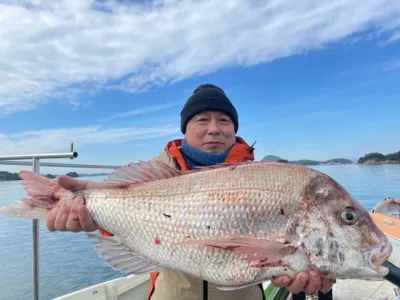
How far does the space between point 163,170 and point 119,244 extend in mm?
549

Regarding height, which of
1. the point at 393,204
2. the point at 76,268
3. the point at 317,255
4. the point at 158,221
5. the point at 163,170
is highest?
the point at 163,170

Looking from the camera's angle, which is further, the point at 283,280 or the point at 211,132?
the point at 211,132

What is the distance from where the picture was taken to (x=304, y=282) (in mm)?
1700

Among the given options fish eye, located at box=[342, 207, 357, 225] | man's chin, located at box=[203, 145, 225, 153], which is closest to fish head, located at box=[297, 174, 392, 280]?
fish eye, located at box=[342, 207, 357, 225]

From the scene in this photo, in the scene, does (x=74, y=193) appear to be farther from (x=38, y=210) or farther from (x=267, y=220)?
(x=267, y=220)

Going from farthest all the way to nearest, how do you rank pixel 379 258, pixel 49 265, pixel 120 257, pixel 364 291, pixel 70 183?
pixel 49 265 < pixel 364 291 < pixel 70 183 < pixel 120 257 < pixel 379 258

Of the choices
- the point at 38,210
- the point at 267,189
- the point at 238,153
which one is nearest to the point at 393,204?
the point at 238,153

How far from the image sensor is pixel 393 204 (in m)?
6.52

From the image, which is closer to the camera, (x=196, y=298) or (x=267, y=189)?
(x=267, y=189)

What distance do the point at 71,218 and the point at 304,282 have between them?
1.45 meters

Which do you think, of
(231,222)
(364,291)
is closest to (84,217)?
(231,222)

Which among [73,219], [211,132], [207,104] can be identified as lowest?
[73,219]

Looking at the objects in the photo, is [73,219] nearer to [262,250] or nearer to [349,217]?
[262,250]

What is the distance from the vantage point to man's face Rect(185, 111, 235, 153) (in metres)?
2.56
